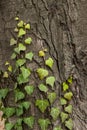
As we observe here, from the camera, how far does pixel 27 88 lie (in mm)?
2832

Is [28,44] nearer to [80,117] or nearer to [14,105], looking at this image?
[14,105]

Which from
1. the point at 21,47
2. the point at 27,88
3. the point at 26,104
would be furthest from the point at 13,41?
the point at 26,104

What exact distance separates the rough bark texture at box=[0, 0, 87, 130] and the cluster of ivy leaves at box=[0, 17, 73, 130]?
50 millimetres

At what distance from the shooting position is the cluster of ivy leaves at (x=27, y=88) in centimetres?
285

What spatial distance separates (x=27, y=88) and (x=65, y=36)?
1.61 feet

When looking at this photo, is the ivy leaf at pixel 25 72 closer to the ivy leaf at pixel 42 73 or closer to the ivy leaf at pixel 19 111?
the ivy leaf at pixel 42 73

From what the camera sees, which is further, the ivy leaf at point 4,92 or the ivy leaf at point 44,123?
the ivy leaf at point 4,92

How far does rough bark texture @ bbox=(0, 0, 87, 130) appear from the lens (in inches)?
113

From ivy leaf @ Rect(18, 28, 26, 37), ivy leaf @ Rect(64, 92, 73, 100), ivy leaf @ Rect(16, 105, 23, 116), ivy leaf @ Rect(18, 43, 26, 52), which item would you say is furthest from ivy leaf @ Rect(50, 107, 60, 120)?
ivy leaf @ Rect(18, 28, 26, 37)

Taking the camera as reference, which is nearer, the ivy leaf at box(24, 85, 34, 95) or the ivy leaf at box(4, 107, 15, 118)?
the ivy leaf at box(24, 85, 34, 95)

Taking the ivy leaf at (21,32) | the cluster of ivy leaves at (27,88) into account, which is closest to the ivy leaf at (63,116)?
the cluster of ivy leaves at (27,88)

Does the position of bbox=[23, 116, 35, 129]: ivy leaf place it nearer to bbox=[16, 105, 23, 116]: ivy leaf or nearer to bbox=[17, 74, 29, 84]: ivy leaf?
bbox=[16, 105, 23, 116]: ivy leaf

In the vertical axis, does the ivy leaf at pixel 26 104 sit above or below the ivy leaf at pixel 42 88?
below

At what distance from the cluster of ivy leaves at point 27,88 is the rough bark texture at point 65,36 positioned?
50 mm
